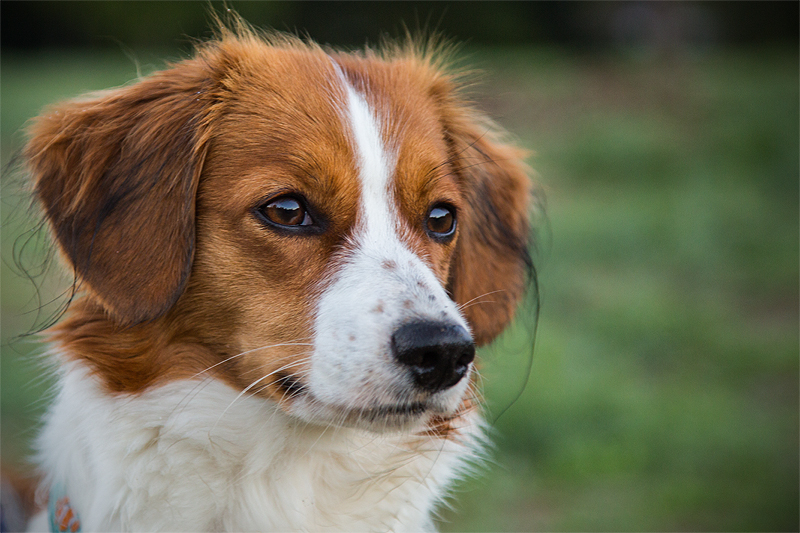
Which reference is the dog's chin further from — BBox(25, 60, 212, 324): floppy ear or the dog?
BBox(25, 60, 212, 324): floppy ear

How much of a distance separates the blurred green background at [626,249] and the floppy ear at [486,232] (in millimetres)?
334

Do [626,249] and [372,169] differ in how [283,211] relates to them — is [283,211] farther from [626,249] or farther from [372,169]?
[626,249]

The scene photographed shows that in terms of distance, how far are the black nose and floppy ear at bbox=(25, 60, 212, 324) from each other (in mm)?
805

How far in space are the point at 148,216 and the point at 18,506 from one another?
1.62 m

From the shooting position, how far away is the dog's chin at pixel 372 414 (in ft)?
7.08

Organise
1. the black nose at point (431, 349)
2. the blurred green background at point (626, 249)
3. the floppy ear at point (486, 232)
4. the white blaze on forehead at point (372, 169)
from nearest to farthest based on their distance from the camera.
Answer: the black nose at point (431, 349) → the white blaze on forehead at point (372, 169) → the floppy ear at point (486, 232) → the blurred green background at point (626, 249)

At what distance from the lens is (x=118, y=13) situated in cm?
1791

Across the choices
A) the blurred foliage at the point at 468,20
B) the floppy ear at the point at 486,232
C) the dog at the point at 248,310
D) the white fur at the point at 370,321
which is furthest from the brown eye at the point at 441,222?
the blurred foliage at the point at 468,20

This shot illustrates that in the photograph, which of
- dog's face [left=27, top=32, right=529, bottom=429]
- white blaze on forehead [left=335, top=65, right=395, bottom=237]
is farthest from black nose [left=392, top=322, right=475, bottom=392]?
white blaze on forehead [left=335, top=65, right=395, bottom=237]

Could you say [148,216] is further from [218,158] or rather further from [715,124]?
[715,124]

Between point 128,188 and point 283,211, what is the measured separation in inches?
21.7

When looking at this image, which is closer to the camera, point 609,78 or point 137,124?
point 137,124

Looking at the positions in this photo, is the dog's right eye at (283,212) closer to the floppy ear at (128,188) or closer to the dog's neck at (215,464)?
the floppy ear at (128,188)

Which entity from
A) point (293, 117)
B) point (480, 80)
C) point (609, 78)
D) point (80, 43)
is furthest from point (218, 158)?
point (80, 43)
